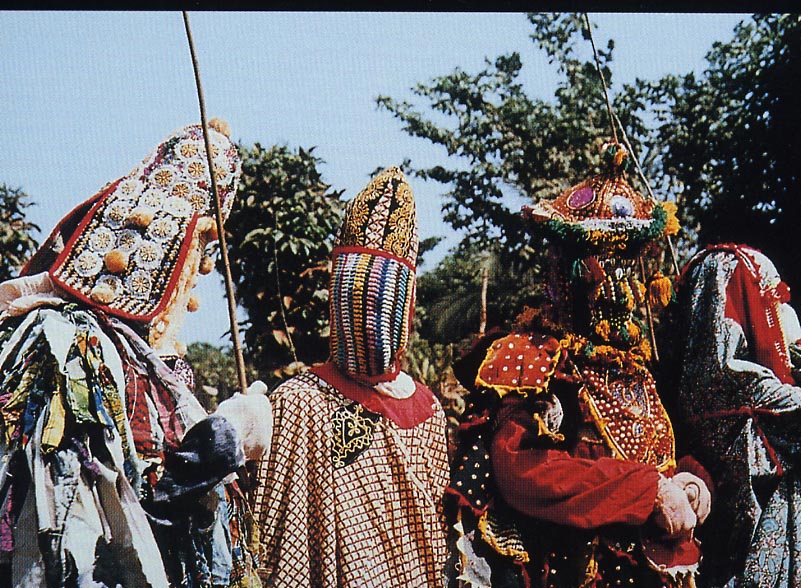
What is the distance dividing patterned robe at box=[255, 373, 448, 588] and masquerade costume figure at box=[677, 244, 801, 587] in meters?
0.99

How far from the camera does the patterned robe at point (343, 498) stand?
3.59 meters

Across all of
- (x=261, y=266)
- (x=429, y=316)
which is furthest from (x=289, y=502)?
(x=429, y=316)

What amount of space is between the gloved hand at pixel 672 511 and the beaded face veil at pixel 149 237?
1670mm

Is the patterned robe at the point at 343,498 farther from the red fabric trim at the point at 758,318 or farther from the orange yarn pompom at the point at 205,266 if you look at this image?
the red fabric trim at the point at 758,318

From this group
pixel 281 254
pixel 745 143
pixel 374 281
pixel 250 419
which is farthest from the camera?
pixel 745 143

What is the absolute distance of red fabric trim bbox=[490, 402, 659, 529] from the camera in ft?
11.2

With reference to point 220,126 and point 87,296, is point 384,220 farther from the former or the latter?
point 87,296

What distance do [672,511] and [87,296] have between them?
1946 millimetres

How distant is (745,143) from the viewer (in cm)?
595

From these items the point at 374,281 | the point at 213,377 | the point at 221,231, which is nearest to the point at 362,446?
the point at 374,281

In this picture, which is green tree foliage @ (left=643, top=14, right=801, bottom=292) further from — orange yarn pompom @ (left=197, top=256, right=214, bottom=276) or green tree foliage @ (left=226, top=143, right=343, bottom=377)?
orange yarn pompom @ (left=197, top=256, right=214, bottom=276)

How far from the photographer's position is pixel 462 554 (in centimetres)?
346

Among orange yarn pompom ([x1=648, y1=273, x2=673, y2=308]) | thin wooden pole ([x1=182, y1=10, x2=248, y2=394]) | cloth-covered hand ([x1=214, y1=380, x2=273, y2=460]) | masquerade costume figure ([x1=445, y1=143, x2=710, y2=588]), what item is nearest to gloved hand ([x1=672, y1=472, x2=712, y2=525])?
masquerade costume figure ([x1=445, y1=143, x2=710, y2=588])

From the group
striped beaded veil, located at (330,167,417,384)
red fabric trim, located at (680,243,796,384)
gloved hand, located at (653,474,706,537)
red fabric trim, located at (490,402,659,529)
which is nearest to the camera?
red fabric trim, located at (490,402,659,529)
